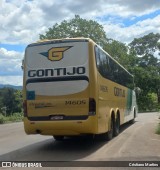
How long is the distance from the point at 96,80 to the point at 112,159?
311 centimetres

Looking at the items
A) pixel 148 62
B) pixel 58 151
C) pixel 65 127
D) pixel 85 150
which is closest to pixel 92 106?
pixel 65 127

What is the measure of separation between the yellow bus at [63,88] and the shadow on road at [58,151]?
2.04ft

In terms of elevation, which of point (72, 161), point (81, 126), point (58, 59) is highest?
point (58, 59)

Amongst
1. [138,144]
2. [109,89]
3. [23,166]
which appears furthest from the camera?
[109,89]

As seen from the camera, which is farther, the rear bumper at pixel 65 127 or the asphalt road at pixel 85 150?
the rear bumper at pixel 65 127

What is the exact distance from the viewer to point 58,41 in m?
13.4

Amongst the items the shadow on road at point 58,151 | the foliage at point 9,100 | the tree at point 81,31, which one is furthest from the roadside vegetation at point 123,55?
the shadow on road at point 58,151

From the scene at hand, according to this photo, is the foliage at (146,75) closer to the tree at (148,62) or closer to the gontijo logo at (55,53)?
the tree at (148,62)

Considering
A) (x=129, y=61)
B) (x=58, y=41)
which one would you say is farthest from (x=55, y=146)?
(x=129, y=61)

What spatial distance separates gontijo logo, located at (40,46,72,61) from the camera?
13281 millimetres

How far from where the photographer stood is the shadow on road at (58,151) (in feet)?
37.6

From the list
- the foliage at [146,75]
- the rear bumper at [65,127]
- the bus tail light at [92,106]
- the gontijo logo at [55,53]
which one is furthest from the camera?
the foliage at [146,75]

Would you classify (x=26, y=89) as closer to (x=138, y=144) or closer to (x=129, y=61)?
(x=138, y=144)

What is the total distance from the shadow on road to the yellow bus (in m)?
0.62
